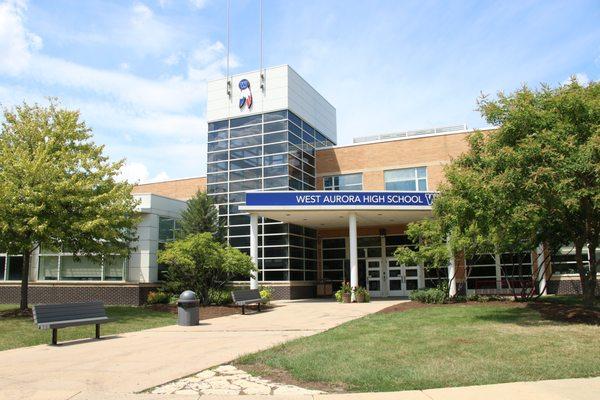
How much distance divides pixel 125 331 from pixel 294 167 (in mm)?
16482

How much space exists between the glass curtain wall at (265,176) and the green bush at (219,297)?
382 centimetres

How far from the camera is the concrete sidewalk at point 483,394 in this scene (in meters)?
6.45

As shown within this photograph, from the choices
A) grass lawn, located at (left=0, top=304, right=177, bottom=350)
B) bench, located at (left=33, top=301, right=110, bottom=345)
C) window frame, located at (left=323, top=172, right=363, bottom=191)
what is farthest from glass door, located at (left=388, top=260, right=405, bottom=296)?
bench, located at (left=33, top=301, right=110, bottom=345)

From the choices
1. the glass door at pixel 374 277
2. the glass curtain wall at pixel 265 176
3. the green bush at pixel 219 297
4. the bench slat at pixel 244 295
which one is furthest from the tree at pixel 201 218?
the glass door at pixel 374 277

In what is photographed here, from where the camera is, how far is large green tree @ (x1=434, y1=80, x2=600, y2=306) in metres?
12.3

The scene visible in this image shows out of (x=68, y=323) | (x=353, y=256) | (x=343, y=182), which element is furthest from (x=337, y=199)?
(x=68, y=323)

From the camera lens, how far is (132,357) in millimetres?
9883

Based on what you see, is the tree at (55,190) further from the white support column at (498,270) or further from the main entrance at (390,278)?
the white support column at (498,270)

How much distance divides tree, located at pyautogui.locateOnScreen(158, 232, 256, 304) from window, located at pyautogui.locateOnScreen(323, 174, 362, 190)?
10.3 m

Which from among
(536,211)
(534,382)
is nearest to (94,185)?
(536,211)

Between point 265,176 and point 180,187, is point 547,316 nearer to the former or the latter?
point 265,176

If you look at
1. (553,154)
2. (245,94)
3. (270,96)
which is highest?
(245,94)

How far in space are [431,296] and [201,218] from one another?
39.5 feet

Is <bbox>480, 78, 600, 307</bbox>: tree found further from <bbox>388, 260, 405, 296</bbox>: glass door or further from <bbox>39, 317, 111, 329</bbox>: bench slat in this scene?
<bbox>388, 260, 405, 296</bbox>: glass door
